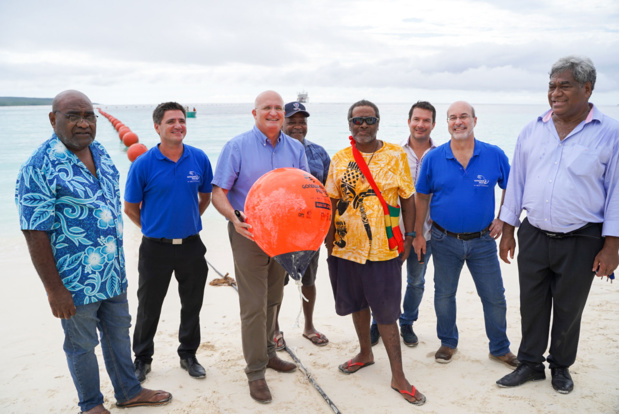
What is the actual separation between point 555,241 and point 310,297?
225 cm

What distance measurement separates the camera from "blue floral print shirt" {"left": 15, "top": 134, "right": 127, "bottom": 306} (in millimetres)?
2668

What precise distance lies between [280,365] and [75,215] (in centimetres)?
203

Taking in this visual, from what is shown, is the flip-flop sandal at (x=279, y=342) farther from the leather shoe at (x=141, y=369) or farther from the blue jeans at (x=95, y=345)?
the blue jeans at (x=95, y=345)

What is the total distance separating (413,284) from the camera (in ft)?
13.7

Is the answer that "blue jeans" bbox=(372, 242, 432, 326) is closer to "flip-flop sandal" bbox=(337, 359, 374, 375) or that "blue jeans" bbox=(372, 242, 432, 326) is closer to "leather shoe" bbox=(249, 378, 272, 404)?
"flip-flop sandal" bbox=(337, 359, 374, 375)

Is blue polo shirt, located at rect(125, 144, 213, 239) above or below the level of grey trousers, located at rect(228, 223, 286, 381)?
above

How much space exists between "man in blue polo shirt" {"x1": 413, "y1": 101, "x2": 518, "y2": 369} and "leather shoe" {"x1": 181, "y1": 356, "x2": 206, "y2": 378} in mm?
2001

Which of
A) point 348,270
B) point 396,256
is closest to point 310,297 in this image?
point 348,270

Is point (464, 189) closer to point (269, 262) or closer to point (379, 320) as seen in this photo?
point (379, 320)

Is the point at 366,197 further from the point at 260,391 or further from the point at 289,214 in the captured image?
the point at 260,391

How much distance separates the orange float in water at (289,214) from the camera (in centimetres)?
277

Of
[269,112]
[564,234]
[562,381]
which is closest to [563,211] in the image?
[564,234]

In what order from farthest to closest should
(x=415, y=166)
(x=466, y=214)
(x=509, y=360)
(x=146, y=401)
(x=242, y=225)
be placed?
(x=415, y=166) < (x=509, y=360) < (x=466, y=214) < (x=146, y=401) < (x=242, y=225)

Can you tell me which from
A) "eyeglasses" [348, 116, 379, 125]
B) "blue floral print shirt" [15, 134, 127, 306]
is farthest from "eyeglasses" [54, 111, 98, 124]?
"eyeglasses" [348, 116, 379, 125]
